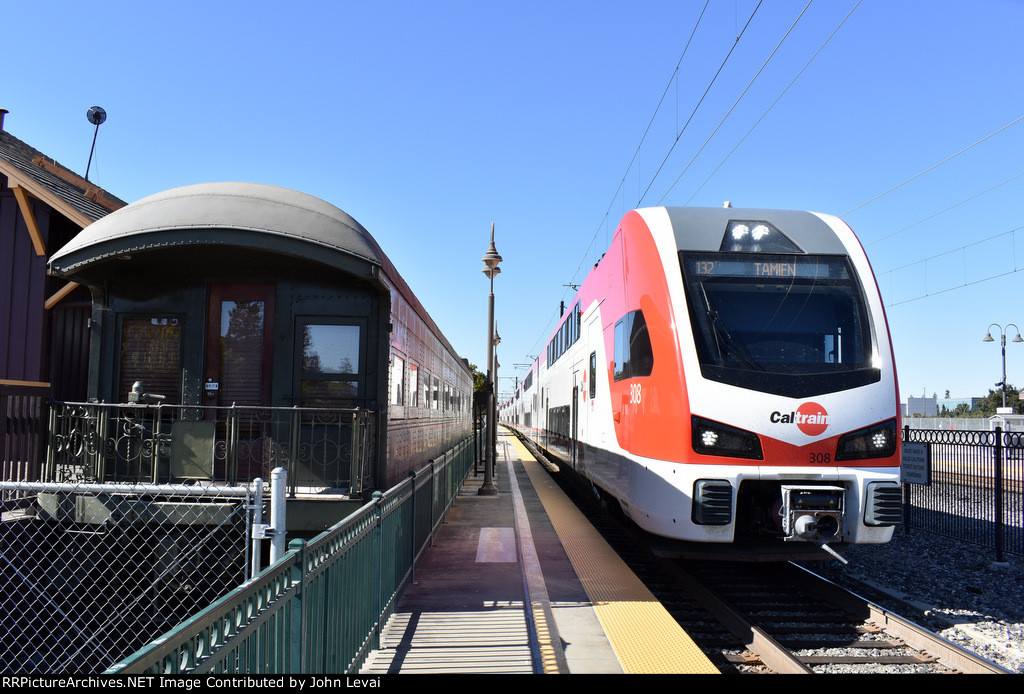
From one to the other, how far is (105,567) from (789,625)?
632 cm

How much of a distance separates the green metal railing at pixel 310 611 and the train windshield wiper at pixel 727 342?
3.26 metres

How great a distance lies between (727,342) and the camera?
658cm

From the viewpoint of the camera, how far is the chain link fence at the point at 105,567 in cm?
613

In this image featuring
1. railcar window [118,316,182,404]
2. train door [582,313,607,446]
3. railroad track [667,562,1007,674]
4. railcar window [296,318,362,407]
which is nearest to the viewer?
railroad track [667,562,1007,674]

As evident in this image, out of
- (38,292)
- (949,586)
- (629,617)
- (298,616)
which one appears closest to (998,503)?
(949,586)

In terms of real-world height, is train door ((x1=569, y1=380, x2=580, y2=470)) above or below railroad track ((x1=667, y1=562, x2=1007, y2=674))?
above

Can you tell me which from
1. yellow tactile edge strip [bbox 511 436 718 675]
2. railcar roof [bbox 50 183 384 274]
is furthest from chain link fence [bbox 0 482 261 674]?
yellow tactile edge strip [bbox 511 436 718 675]

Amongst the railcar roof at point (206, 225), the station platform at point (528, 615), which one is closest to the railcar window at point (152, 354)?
the railcar roof at point (206, 225)

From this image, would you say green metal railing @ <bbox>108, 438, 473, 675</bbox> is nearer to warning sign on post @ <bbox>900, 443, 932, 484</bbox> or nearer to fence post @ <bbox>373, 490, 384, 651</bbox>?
fence post @ <bbox>373, 490, 384, 651</bbox>

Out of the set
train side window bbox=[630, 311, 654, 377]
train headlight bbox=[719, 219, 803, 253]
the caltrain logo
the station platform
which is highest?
train headlight bbox=[719, 219, 803, 253]

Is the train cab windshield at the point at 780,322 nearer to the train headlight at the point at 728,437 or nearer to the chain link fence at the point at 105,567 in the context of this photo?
the train headlight at the point at 728,437

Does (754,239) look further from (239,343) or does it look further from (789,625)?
(239,343)

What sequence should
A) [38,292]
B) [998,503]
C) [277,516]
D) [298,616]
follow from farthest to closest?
1. [38,292]
2. [998,503]
3. [277,516]
4. [298,616]

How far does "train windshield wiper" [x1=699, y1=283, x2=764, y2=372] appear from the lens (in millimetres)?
6484
